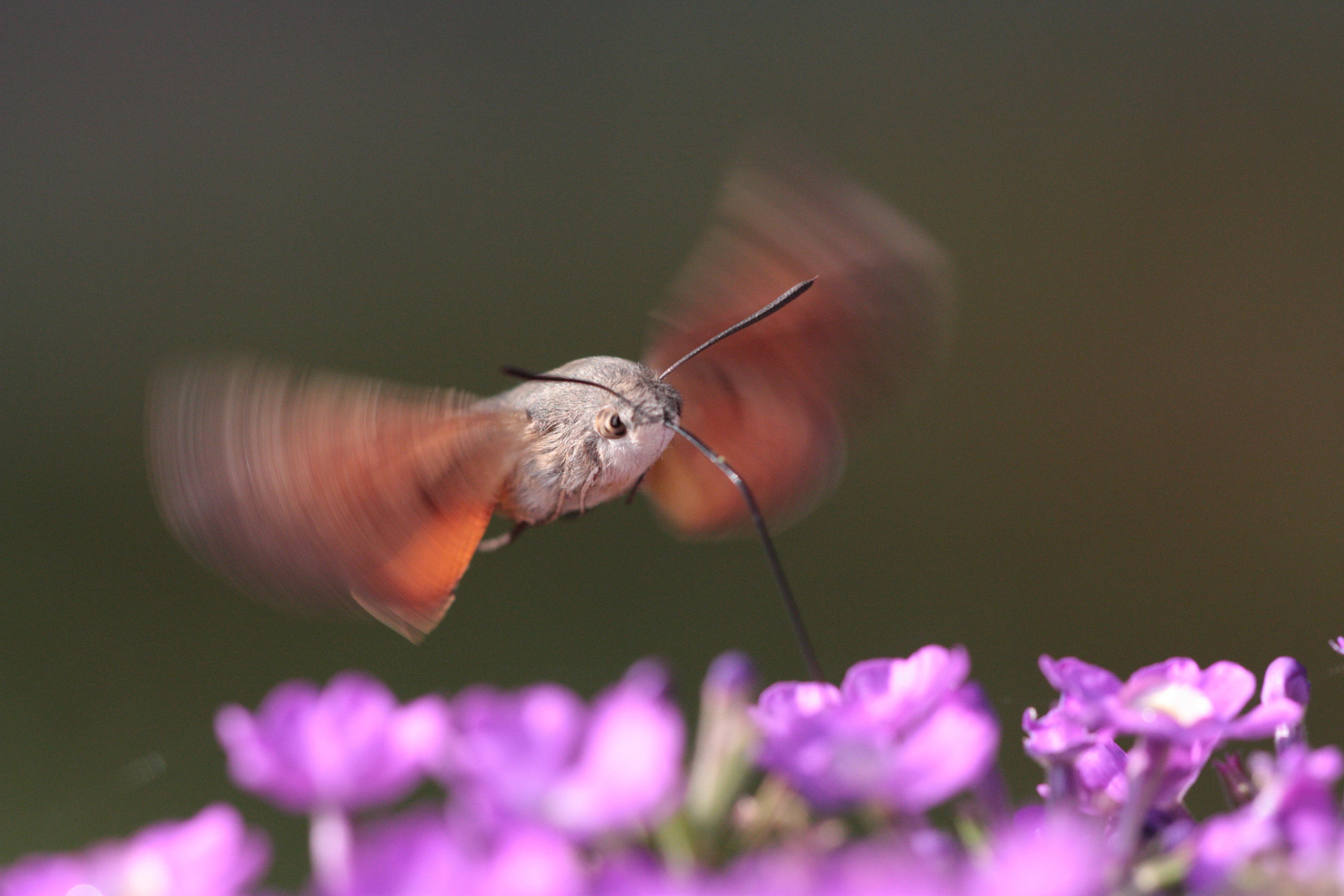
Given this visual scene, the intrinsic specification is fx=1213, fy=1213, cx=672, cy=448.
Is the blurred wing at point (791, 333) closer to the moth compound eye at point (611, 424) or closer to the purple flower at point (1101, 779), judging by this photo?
the moth compound eye at point (611, 424)

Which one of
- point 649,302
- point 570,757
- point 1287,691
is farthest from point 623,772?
point 649,302

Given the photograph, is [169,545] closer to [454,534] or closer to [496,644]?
[496,644]

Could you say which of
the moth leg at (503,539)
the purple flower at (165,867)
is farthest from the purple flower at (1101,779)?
the moth leg at (503,539)

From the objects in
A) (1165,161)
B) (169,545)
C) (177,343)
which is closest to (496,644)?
(169,545)

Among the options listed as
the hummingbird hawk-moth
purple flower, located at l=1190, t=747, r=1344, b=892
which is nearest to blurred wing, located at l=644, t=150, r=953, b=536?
the hummingbird hawk-moth

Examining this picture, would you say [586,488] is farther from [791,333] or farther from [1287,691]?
[1287,691]
